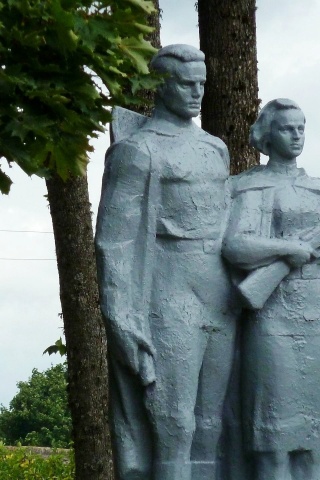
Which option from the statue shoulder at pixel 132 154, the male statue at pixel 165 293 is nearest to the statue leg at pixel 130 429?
the male statue at pixel 165 293

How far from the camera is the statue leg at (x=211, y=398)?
30.4 ft

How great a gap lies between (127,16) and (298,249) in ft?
6.93

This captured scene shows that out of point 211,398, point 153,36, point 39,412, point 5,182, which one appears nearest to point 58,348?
point 153,36

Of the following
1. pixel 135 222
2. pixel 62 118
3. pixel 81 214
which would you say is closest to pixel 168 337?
pixel 135 222

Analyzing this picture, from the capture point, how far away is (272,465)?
922cm

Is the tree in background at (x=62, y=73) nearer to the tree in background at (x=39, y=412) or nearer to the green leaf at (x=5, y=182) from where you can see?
the green leaf at (x=5, y=182)

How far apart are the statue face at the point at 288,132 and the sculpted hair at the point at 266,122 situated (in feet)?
0.10

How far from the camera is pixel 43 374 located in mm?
28141

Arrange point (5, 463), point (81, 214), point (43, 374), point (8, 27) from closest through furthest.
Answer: point (8, 27), point (81, 214), point (5, 463), point (43, 374)

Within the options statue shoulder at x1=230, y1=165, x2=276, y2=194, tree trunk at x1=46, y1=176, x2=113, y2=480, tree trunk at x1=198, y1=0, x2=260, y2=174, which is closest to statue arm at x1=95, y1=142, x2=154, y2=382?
statue shoulder at x1=230, y1=165, x2=276, y2=194

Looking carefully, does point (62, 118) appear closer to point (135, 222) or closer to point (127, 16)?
point (127, 16)

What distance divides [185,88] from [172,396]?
178 cm

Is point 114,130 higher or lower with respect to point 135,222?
higher

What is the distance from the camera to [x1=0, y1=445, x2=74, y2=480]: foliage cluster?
17.2m
